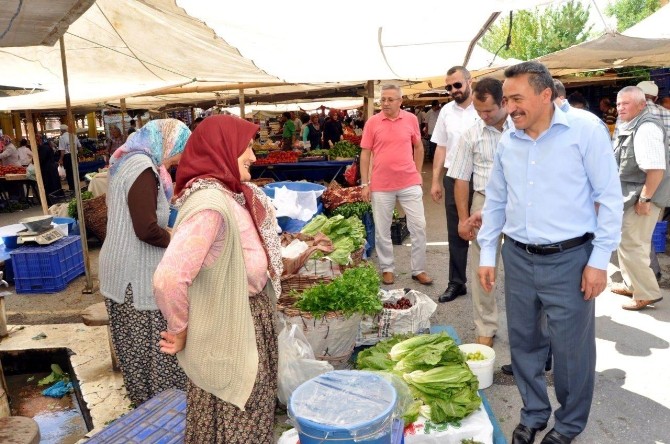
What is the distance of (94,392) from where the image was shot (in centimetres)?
434

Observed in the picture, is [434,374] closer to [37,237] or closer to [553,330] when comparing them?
[553,330]

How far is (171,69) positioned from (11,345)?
144 inches

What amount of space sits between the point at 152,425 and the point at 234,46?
11.5 feet

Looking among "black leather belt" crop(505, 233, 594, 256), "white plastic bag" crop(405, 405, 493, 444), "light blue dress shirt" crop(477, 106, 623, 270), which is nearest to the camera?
"light blue dress shirt" crop(477, 106, 623, 270)

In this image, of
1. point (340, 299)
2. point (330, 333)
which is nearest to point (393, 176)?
point (340, 299)

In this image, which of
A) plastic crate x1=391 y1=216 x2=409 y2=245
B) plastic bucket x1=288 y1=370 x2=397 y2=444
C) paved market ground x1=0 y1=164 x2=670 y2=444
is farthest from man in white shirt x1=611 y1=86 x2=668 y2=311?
plastic bucket x1=288 y1=370 x2=397 y2=444

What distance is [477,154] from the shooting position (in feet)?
14.7

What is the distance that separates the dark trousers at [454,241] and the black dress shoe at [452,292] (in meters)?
0.05

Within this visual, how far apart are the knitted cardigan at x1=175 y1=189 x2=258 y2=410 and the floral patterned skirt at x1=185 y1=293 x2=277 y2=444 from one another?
0.14 m

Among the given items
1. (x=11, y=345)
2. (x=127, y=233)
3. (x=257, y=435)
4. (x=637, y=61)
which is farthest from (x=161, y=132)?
(x=637, y=61)

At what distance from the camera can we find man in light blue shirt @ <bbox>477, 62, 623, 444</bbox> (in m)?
2.88

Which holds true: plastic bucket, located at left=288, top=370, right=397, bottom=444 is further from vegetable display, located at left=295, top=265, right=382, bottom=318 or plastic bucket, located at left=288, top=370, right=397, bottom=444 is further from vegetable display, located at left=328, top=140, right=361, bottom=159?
vegetable display, located at left=328, top=140, right=361, bottom=159

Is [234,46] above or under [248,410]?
above

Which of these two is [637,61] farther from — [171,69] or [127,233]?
[127,233]
